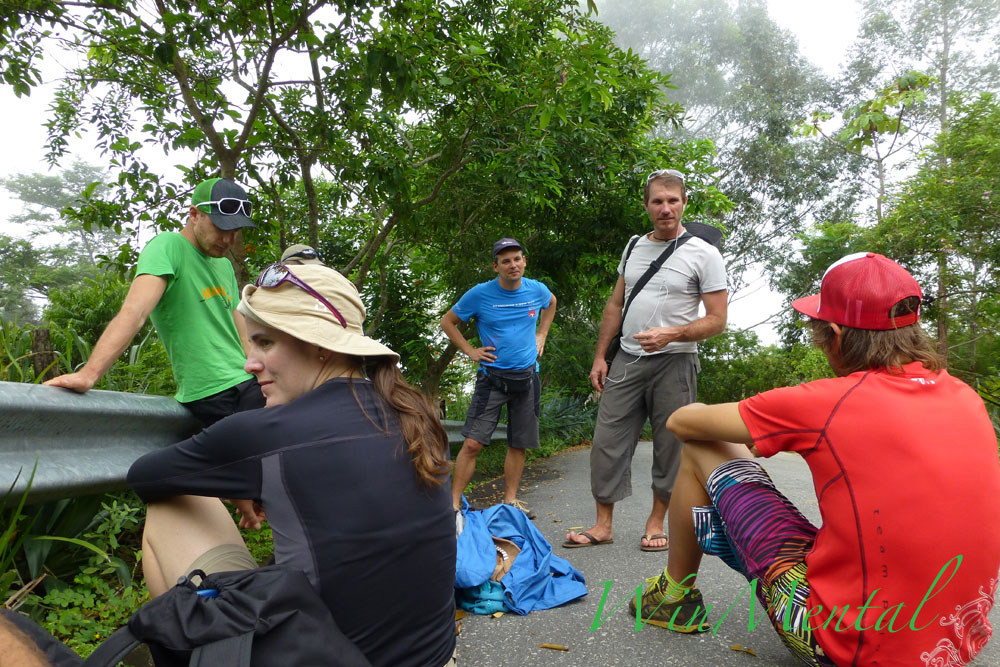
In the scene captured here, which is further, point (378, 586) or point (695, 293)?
point (695, 293)

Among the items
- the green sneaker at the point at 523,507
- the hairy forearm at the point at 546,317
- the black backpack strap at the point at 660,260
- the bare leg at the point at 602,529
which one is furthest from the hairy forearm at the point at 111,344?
the hairy forearm at the point at 546,317

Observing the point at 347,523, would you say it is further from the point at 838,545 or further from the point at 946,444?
the point at 946,444

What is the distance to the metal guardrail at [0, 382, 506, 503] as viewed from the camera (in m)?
2.25

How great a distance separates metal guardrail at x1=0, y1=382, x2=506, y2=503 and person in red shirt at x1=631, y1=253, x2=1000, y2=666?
7.86ft

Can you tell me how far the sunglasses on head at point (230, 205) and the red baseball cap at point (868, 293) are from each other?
2832 millimetres

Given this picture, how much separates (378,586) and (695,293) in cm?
320

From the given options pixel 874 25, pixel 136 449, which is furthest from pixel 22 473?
pixel 874 25

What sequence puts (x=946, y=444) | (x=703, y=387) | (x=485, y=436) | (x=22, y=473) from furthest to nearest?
(x=703, y=387)
(x=485, y=436)
(x=22, y=473)
(x=946, y=444)

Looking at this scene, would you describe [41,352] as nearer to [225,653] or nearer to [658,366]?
[225,653]

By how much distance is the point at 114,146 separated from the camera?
5.31 meters

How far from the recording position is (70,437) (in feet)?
8.25

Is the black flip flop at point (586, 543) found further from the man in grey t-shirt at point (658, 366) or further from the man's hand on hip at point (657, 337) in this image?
the man's hand on hip at point (657, 337)

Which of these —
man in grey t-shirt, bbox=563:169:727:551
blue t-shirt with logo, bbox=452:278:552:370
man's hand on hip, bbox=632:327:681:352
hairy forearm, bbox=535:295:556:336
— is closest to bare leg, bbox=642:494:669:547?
man in grey t-shirt, bbox=563:169:727:551

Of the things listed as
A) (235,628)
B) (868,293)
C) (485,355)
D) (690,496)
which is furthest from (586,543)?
(235,628)
